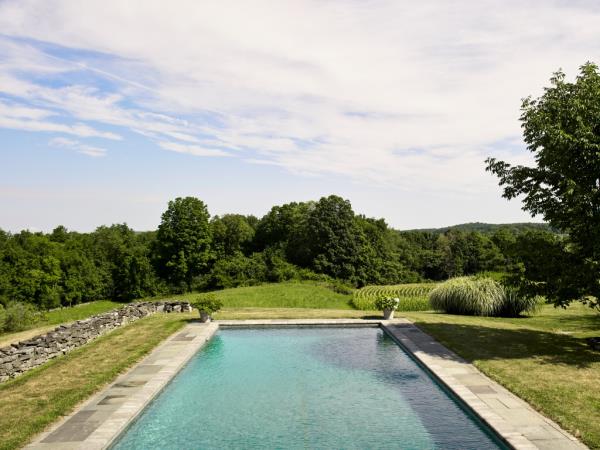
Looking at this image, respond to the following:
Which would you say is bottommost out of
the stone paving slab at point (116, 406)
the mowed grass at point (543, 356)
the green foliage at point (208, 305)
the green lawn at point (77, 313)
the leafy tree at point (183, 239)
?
the green lawn at point (77, 313)

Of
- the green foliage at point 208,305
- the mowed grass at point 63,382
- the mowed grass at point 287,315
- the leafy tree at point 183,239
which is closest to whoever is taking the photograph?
the mowed grass at point 63,382

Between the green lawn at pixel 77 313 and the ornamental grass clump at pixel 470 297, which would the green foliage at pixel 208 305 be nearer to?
the ornamental grass clump at pixel 470 297

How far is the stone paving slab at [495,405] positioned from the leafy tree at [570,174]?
3.80 m

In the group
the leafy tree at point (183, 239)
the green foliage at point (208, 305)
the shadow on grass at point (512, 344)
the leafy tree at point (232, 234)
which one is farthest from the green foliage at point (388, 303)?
the leafy tree at point (232, 234)

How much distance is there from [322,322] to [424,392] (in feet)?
33.3

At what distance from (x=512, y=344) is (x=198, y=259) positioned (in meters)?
43.3

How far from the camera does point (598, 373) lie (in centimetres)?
1203

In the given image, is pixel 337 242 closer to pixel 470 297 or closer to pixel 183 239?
pixel 183 239

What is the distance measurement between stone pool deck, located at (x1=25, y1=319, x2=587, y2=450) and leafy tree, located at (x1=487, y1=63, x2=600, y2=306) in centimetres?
397

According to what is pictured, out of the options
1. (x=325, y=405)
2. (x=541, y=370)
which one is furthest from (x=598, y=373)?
(x=325, y=405)

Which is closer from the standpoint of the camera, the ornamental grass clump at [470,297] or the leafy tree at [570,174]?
the leafy tree at [570,174]

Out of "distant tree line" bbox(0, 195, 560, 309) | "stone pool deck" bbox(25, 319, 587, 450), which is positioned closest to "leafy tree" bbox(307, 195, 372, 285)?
"distant tree line" bbox(0, 195, 560, 309)

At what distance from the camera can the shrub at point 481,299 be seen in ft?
75.7

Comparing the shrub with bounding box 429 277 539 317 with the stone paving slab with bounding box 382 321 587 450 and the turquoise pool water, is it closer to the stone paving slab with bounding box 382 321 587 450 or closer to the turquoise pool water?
the turquoise pool water
